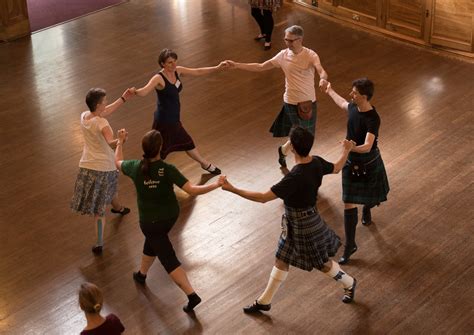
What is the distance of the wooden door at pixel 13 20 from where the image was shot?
429 inches

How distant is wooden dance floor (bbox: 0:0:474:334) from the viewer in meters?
5.85

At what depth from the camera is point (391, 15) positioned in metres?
10.5

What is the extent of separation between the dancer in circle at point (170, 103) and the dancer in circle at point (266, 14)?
3.09 meters

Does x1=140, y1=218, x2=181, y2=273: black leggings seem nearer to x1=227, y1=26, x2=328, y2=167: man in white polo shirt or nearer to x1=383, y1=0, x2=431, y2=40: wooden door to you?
x1=227, y1=26, x2=328, y2=167: man in white polo shirt

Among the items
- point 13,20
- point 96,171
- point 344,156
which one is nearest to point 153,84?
point 96,171

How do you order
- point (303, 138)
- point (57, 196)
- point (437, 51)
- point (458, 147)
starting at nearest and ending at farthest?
point (303, 138), point (57, 196), point (458, 147), point (437, 51)

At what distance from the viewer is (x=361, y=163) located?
6.10m

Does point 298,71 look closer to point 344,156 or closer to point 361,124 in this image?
point 361,124

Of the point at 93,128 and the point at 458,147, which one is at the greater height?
the point at 93,128

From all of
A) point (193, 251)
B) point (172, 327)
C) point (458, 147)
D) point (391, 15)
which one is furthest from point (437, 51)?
point (172, 327)

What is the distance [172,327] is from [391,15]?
6.20 meters

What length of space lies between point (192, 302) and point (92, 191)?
4.16 feet

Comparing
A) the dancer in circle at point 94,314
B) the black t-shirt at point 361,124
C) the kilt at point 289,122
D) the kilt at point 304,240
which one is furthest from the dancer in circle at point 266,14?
the dancer in circle at point 94,314

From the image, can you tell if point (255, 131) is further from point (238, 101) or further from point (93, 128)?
point (93, 128)
